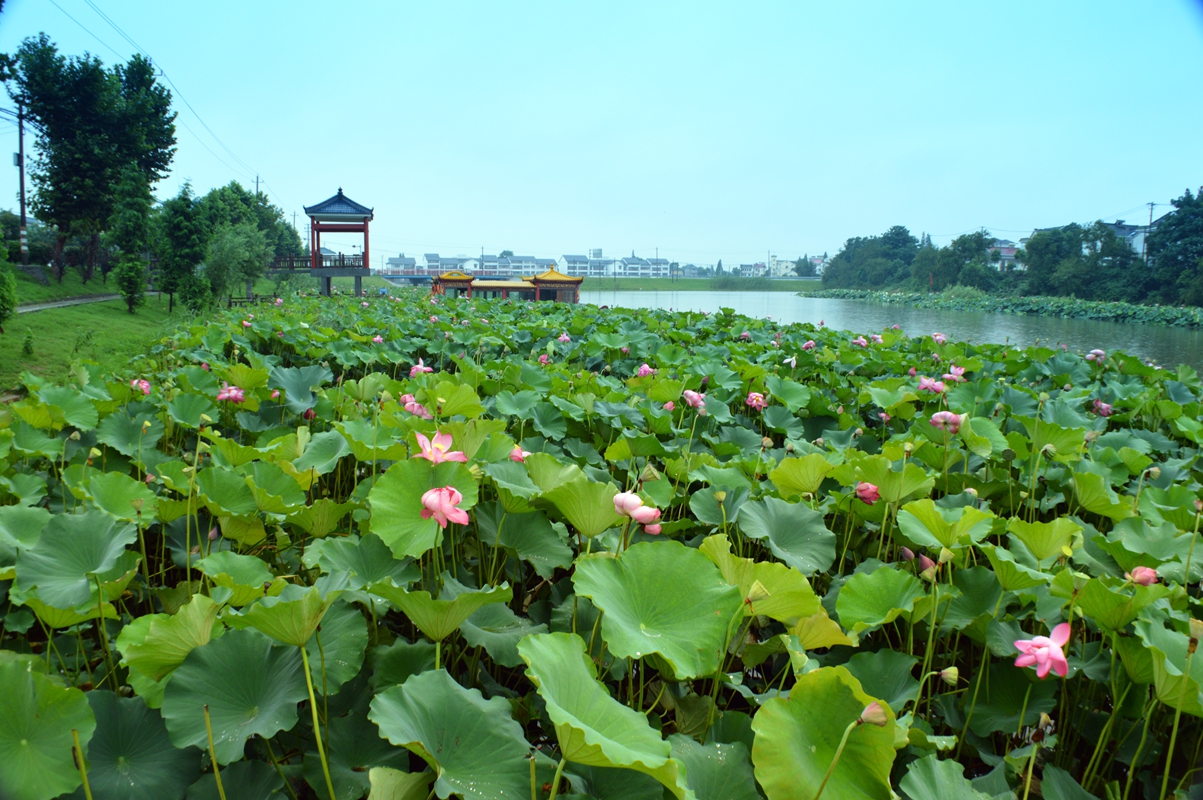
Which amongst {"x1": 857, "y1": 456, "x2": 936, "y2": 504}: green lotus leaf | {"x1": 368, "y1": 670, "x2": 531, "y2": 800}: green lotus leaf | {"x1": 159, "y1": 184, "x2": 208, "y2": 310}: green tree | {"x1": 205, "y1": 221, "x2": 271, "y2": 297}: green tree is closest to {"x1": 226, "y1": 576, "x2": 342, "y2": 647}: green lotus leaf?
{"x1": 368, "y1": 670, "x2": 531, "y2": 800}: green lotus leaf

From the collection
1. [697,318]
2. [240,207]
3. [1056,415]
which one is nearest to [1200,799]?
[1056,415]

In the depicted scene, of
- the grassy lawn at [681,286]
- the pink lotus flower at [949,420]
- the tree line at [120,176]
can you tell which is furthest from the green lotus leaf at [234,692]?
the grassy lawn at [681,286]

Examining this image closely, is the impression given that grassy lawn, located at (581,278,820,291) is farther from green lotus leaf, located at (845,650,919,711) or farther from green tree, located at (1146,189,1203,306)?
green lotus leaf, located at (845,650,919,711)

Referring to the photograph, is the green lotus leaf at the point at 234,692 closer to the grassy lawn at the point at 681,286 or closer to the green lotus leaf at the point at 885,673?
the green lotus leaf at the point at 885,673

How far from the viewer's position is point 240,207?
24.1 meters

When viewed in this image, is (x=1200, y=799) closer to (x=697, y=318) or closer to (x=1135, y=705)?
(x=1135, y=705)

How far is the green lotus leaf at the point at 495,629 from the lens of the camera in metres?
0.82

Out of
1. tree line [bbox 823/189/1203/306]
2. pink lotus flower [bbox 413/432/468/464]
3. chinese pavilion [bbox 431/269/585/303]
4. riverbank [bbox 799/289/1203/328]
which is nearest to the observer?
pink lotus flower [bbox 413/432/468/464]

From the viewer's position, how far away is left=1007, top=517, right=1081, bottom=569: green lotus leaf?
40.5 inches

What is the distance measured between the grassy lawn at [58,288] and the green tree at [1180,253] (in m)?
31.9

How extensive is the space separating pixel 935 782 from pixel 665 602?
33 cm

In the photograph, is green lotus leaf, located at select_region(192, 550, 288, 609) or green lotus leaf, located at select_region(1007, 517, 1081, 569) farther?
green lotus leaf, located at select_region(1007, 517, 1081, 569)

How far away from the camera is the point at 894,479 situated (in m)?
1.24

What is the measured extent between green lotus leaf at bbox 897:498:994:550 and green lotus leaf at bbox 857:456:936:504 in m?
0.11
